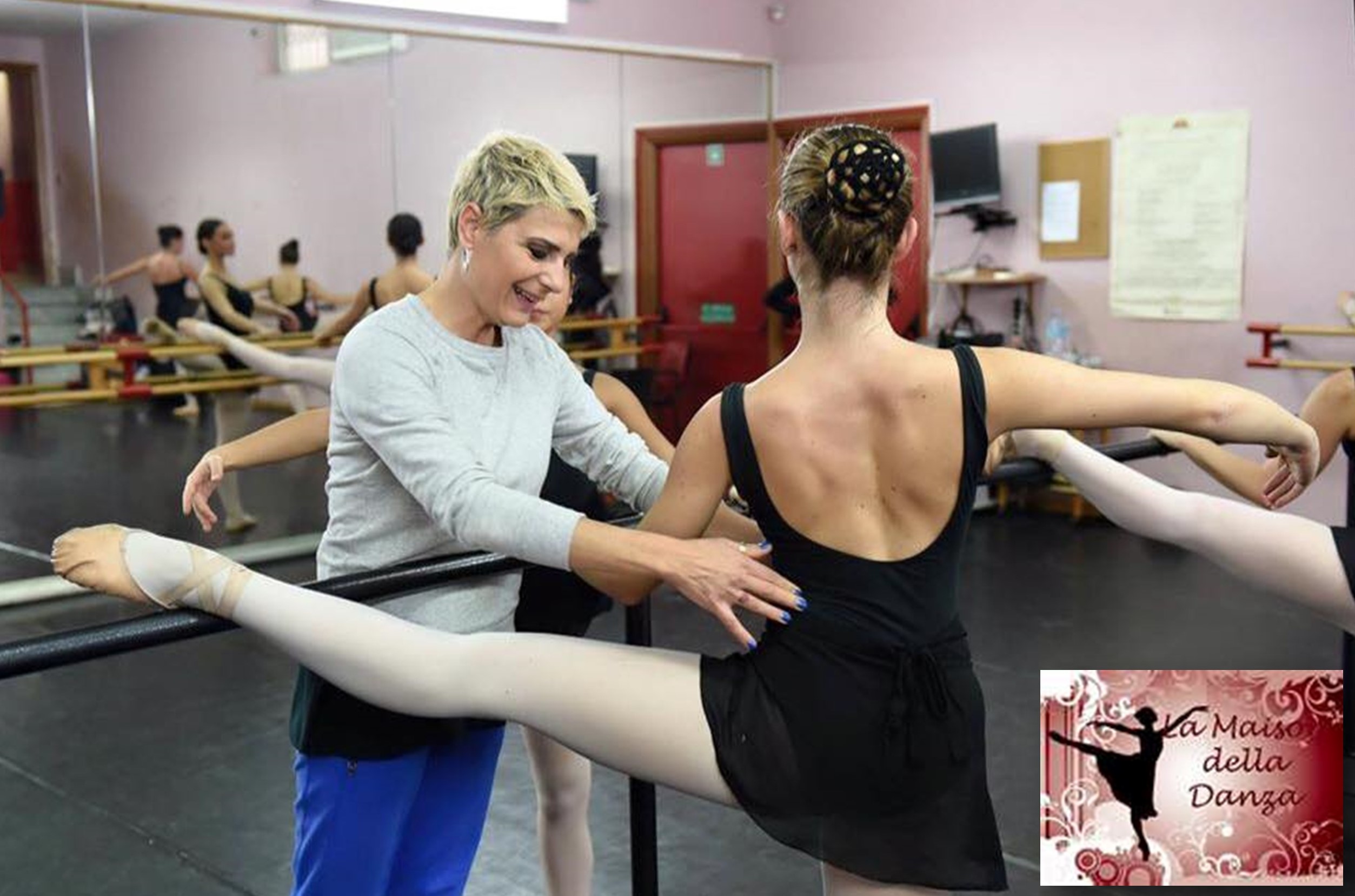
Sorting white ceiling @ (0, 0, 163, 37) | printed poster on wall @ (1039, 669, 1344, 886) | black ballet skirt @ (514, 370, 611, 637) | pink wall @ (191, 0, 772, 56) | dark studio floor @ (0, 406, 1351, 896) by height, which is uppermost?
pink wall @ (191, 0, 772, 56)

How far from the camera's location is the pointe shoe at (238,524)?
6422 millimetres

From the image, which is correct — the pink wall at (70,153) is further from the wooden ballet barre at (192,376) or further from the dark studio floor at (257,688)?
the dark studio floor at (257,688)

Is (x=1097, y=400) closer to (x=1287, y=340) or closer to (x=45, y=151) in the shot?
(x=45, y=151)

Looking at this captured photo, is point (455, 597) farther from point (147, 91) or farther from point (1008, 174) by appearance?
point (1008, 174)

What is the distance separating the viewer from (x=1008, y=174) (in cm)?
731

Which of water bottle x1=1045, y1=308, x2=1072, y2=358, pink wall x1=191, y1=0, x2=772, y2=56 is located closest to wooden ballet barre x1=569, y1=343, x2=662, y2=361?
pink wall x1=191, y1=0, x2=772, y2=56

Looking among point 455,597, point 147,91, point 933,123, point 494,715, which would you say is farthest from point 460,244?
point 933,123

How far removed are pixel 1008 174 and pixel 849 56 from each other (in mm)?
1250

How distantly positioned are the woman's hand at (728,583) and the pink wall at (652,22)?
17.9 feet

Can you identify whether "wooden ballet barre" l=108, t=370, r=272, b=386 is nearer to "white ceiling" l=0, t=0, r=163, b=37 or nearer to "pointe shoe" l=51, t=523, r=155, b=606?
"white ceiling" l=0, t=0, r=163, b=37

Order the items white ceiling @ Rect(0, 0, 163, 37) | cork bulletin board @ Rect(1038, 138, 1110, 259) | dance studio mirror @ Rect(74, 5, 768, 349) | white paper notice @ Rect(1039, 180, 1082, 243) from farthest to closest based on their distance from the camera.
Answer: white paper notice @ Rect(1039, 180, 1082, 243), cork bulletin board @ Rect(1038, 138, 1110, 259), dance studio mirror @ Rect(74, 5, 768, 349), white ceiling @ Rect(0, 0, 163, 37)

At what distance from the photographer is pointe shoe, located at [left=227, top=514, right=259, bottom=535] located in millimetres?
6422

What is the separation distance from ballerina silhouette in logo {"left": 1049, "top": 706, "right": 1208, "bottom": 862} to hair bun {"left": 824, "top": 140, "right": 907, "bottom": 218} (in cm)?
162

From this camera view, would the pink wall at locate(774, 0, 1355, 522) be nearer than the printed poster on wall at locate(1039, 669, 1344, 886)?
No
